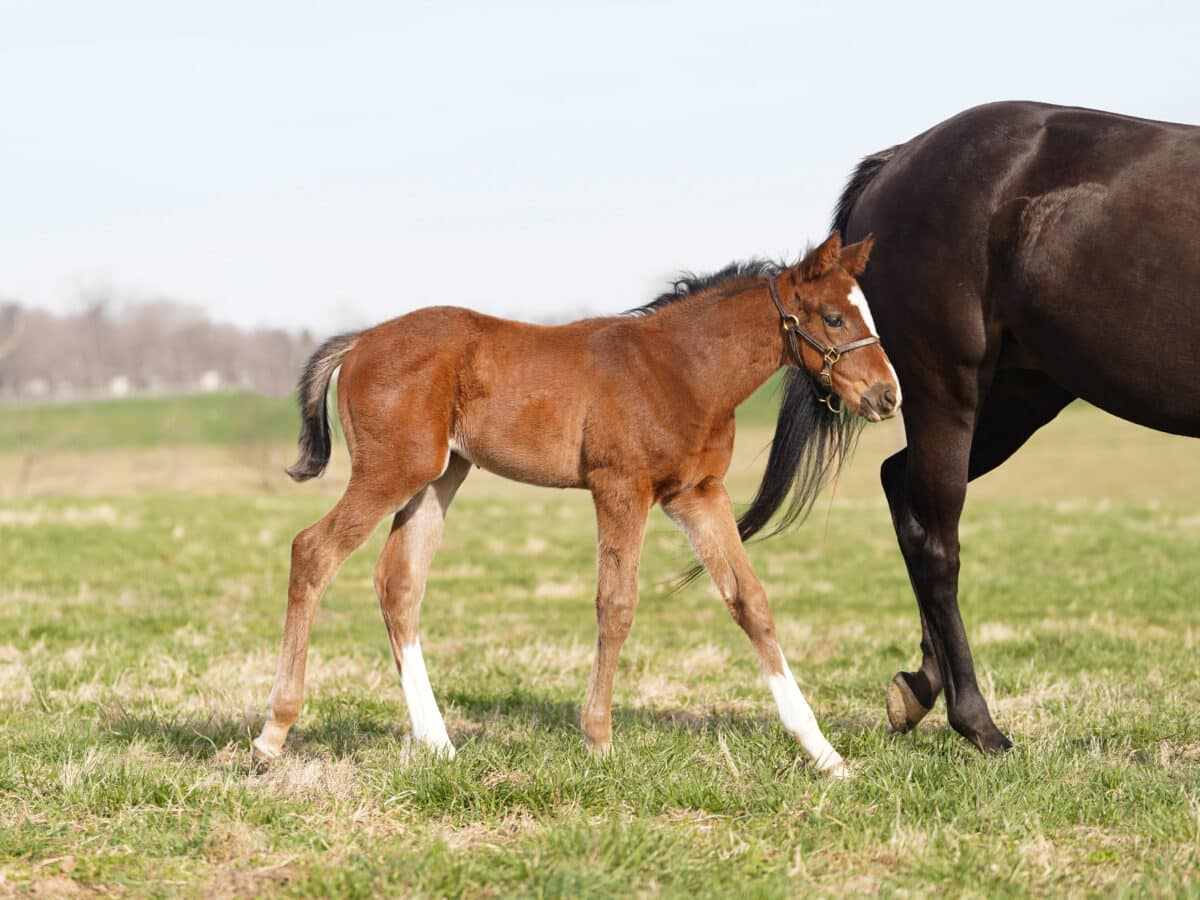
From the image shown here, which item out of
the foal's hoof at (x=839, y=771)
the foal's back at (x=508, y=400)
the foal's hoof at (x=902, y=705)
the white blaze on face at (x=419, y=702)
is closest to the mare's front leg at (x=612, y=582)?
the foal's back at (x=508, y=400)

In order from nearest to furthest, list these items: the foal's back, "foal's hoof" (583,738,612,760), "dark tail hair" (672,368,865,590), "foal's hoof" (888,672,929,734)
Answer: "foal's hoof" (583,738,612,760) → the foal's back → "foal's hoof" (888,672,929,734) → "dark tail hair" (672,368,865,590)

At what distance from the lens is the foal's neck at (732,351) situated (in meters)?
4.57

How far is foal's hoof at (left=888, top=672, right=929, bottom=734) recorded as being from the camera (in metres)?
4.98

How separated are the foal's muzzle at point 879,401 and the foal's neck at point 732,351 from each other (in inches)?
13.9

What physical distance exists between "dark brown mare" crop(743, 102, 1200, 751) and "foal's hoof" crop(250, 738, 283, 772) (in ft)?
7.88

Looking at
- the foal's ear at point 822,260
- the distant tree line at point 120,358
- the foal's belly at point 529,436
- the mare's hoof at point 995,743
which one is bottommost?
the distant tree line at point 120,358

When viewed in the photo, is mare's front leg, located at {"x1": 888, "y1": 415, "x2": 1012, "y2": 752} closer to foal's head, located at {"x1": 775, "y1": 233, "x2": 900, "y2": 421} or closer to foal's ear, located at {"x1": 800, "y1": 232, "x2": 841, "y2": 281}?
foal's head, located at {"x1": 775, "y1": 233, "x2": 900, "y2": 421}

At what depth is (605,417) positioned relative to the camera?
4523mm

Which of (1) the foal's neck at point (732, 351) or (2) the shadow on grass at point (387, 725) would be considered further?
(2) the shadow on grass at point (387, 725)

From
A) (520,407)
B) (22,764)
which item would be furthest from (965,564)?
(22,764)

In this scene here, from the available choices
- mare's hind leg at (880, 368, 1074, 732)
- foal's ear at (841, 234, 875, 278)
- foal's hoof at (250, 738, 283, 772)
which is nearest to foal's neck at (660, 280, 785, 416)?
foal's ear at (841, 234, 875, 278)

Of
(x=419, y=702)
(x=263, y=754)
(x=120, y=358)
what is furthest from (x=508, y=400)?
(x=120, y=358)

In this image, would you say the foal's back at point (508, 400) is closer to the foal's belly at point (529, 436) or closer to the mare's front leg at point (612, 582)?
the foal's belly at point (529, 436)

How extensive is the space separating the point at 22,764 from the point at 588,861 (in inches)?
86.5
